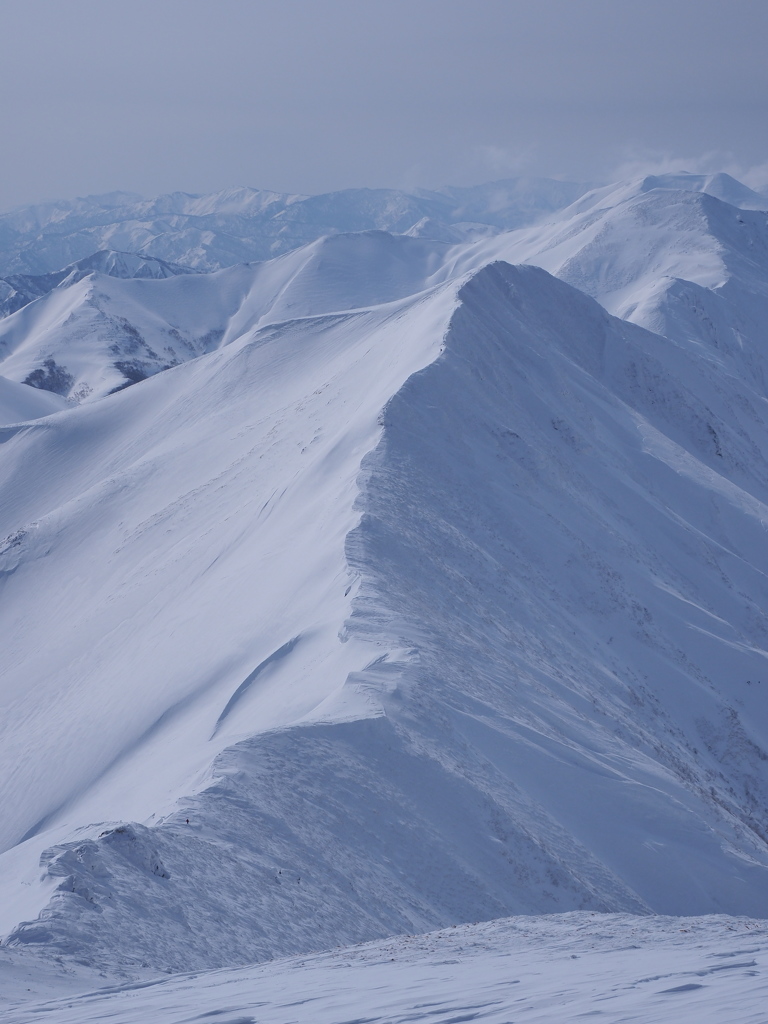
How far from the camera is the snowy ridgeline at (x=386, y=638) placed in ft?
37.5

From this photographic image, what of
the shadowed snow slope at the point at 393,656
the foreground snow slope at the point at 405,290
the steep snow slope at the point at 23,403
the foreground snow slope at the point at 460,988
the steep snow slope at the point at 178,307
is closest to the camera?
the foreground snow slope at the point at 460,988

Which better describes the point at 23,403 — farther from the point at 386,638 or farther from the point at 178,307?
the point at 386,638

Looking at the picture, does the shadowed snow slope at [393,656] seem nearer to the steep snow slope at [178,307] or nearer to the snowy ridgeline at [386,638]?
the snowy ridgeline at [386,638]

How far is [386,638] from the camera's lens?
16406mm

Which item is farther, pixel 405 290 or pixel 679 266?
pixel 405 290

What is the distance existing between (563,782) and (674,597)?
14.7m

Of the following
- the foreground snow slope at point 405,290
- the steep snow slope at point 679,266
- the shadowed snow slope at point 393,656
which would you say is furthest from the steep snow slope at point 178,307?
the shadowed snow slope at point 393,656

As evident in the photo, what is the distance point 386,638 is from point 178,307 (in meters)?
125

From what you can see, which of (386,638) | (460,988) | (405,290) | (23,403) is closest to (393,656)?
(386,638)

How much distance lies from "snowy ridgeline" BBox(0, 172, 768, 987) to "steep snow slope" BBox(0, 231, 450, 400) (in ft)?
168

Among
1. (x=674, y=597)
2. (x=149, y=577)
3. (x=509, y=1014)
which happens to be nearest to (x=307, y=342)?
(x=149, y=577)

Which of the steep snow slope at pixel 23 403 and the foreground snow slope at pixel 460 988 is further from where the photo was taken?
the steep snow slope at pixel 23 403

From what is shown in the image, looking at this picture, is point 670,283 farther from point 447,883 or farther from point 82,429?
point 447,883

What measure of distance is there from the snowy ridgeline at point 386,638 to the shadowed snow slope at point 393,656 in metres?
0.08
